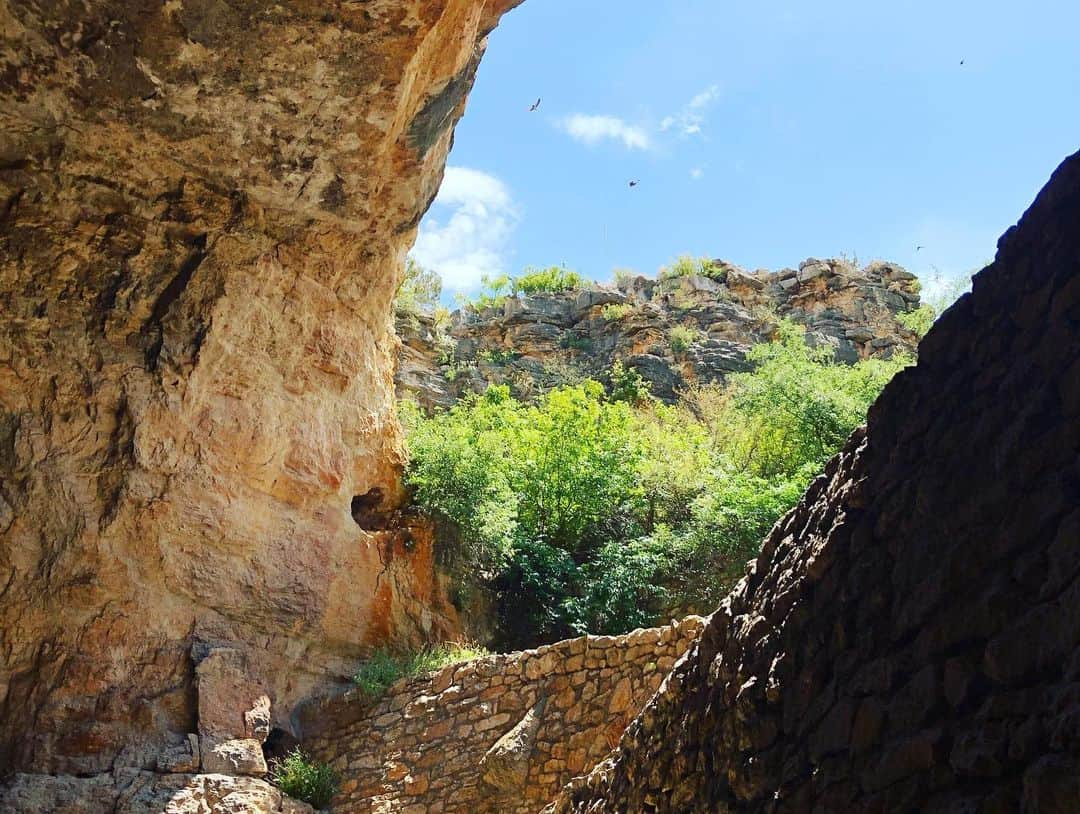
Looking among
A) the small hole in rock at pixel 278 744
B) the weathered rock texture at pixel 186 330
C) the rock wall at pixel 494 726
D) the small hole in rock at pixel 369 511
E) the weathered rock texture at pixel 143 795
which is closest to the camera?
the rock wall at pixel 494 726

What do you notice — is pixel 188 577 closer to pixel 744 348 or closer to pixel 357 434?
pixel 357 434

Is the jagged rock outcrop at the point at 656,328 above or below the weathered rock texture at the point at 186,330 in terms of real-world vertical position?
above

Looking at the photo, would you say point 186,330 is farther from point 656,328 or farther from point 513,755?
point 656,328

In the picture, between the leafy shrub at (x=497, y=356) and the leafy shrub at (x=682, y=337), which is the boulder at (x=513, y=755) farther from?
the leafy shrub at (x=682, y=337)

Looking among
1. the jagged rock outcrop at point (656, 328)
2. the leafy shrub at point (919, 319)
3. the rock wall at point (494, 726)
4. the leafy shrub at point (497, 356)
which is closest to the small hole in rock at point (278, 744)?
the rock wall at point (494, 726)

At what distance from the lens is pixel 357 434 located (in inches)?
435

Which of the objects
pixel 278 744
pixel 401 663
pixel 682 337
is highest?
pixel 682 337

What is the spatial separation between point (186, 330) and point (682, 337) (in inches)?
609

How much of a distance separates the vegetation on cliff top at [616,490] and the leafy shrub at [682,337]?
6006 mm

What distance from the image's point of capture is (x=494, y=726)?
8.15 meters

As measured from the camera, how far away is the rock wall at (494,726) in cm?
738

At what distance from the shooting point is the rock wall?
7.38 meters

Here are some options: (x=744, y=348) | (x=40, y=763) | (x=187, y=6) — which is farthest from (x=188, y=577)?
(x=744, y=348)

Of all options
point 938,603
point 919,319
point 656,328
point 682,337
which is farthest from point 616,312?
point 938,603
